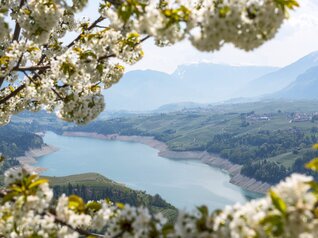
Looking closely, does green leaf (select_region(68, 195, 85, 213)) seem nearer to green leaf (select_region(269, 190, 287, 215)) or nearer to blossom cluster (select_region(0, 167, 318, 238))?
blossom cluster (select_region(0, 167, 318, 238))

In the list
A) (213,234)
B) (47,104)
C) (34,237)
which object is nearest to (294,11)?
(213,234)

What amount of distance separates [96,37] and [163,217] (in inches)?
225

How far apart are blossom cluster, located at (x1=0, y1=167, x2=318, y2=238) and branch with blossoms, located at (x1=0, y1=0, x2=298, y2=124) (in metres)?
2.44

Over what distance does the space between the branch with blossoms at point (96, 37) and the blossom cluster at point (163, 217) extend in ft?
8.02

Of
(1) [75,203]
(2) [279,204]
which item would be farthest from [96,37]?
(2) [279,204]

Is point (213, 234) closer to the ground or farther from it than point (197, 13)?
closer to the ground

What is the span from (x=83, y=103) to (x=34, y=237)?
488 cm

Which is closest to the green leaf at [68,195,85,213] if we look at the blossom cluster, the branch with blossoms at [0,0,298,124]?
the blossom cluster

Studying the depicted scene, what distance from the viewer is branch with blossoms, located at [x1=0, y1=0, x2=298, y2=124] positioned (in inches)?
238

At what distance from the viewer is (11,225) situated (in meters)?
7.17

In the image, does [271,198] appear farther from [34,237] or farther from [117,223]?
[34,237]

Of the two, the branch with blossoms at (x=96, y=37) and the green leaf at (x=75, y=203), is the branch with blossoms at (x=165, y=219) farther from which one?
the branch with blossoms at (x=96, y=37)

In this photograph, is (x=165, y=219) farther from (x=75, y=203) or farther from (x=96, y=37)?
(x=96, y=37)

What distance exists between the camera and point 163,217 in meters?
6.30
